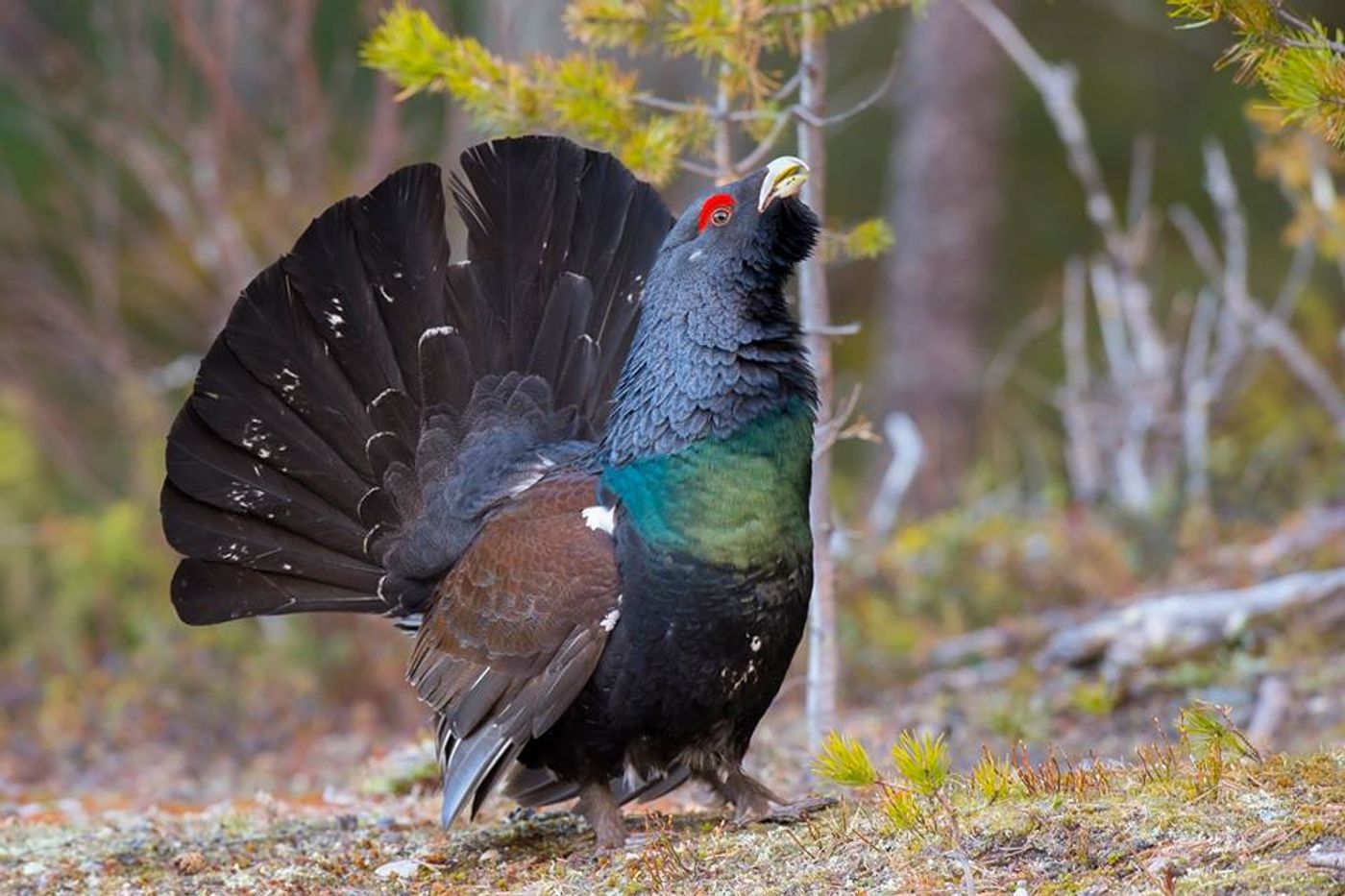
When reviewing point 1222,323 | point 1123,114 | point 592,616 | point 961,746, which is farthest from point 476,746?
point 1123,114

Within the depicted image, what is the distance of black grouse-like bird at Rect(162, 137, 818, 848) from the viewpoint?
5016 millimetres

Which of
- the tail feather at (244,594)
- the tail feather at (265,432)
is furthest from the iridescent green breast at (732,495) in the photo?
the tail feather at (244,594)

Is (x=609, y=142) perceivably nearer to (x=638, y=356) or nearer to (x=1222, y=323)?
(x=638, y=356)

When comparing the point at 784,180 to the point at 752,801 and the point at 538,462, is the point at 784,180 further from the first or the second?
the point at 752,801

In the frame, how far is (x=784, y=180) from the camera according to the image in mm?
5094

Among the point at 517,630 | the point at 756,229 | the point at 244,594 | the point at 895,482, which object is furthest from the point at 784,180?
the point at 895,482

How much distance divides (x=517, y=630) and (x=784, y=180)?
1552 mm

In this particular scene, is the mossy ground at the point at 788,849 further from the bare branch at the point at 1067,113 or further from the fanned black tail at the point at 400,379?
the bare branch at the point at 1067,113

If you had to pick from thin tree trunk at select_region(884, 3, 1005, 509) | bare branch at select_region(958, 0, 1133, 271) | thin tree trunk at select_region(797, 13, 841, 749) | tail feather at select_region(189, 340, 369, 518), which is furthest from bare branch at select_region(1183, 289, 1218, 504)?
tail feather at select_region(189, 340, 369, 518)

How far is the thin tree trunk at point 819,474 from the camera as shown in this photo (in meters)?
6.22

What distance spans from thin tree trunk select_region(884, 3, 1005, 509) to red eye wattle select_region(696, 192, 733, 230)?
369 inches

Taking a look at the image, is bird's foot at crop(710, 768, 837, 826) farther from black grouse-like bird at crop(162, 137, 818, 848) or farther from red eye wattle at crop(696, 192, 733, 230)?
red eye wattle at crop(696, 192, 733, 230)

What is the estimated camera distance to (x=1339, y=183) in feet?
35.6

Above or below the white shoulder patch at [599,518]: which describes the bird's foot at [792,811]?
below
